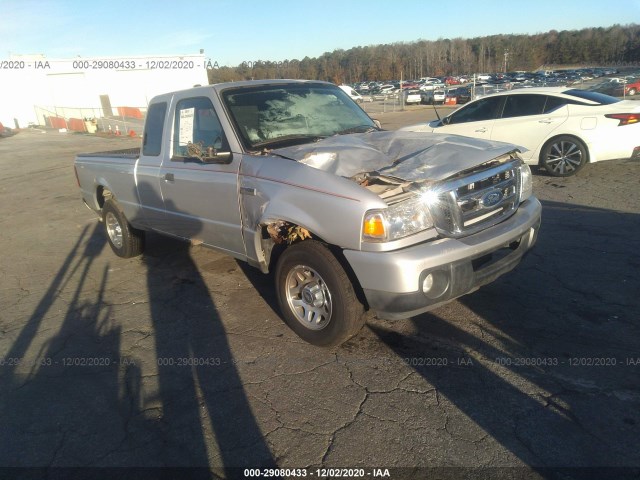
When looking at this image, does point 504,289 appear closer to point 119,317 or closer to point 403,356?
point 403,356

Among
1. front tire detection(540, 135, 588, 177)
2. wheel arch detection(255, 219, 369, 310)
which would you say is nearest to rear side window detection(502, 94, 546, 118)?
front tire detection(540, 135, 588, 177)

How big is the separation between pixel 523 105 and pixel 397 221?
750 cm

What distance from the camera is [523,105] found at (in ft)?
30.6

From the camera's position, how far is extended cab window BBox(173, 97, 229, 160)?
14.0 feet

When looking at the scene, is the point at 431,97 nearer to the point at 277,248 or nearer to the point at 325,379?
the point at 277,248

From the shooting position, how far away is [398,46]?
147125 millimetres

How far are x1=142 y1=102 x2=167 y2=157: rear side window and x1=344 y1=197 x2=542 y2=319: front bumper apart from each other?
117 inches

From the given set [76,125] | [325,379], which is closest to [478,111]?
Result: [325,379]

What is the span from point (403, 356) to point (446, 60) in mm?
144392

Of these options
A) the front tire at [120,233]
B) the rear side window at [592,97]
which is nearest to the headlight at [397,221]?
the front tire at [120,233]

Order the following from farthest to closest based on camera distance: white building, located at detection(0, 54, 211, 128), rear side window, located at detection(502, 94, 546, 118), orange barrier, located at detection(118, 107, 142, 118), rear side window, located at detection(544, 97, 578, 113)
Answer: white building, located at detection(0, 54, 211, 128) < orange barrier, located at detection(118, 107, 142, 118) < rear side window, located at detection(502, 94, 546, 118) < rear side window, located at detection(544, 97, 578, 113)

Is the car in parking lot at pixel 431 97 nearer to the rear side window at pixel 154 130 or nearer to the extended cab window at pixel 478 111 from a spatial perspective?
the extended cab window at pixel 478 111

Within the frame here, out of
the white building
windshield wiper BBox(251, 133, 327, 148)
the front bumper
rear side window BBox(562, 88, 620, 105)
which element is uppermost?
the white building

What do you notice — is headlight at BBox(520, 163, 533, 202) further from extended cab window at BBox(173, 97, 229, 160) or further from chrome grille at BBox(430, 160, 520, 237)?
extended cab window at BBox(173, 97, 229, 160)
